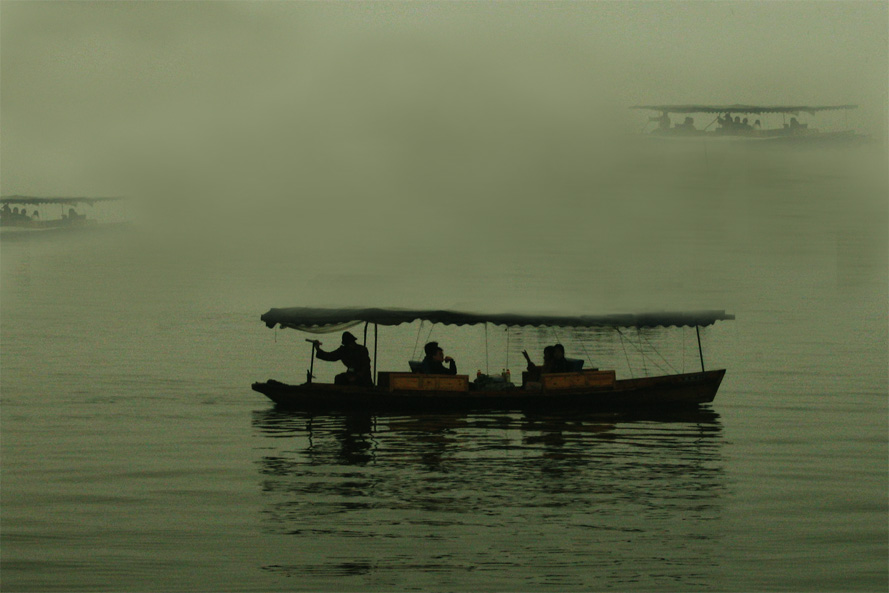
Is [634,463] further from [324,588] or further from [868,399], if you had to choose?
[868,399]

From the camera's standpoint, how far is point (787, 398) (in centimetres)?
4378

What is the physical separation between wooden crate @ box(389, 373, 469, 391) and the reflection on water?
91cm

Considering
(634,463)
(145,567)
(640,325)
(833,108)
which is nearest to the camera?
(145,567)

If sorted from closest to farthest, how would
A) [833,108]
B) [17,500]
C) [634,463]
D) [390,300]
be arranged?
[17,500] → [634,463] → [390,300] → [833,108]

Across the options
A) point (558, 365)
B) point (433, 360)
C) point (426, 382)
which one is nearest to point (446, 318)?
point (433, 360)

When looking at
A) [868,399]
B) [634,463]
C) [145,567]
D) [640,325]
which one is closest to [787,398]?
[868,399]

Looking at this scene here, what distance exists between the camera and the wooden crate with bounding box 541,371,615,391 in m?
31.7

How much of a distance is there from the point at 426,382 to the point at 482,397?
4.84 feet

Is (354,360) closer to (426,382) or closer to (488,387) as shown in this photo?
(426,382)

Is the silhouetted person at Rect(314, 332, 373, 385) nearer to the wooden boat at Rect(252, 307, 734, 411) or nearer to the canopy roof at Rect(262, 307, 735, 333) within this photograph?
the wooden boat at Rect(252, 307, 734, 411)

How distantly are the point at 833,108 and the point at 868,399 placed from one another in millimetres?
67499

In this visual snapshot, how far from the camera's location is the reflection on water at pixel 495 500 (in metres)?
16.9

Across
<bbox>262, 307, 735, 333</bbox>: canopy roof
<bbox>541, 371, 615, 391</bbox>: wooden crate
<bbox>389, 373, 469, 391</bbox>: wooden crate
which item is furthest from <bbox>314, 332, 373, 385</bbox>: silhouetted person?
<bbox>541, 371, 615, 391</bbox>: wooden crate

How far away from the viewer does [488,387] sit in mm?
32062
